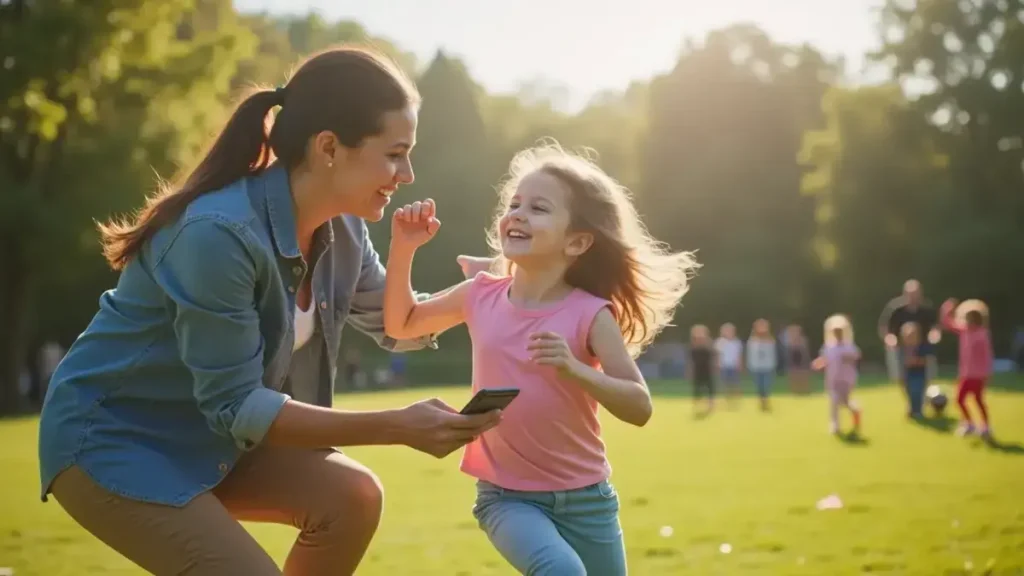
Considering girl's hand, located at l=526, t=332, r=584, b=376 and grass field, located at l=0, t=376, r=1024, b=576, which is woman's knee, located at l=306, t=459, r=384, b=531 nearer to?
girl's hand, located at l=526, t=332, r=584, b=376

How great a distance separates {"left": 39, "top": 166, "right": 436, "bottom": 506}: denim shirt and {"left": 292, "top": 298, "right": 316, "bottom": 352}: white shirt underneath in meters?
0.26

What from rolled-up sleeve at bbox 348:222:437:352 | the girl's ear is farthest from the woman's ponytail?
the girl's ear

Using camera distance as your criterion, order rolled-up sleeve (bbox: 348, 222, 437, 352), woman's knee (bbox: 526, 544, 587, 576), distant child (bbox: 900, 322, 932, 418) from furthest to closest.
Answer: distant child (bbox: 900, 322, 932, 418) < rolled-up sleeve (bbox: 348, 222, 437, 352) < woman's knee (bbox: 526, 544, 587, 576)

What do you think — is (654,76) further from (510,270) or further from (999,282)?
(510,270)

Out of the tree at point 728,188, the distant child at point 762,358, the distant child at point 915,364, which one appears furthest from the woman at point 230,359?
the tree at point 728,188

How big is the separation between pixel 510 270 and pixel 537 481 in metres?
1.17

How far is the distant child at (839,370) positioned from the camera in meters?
19.3

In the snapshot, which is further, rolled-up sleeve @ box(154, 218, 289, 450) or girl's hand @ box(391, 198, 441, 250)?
girl's hand @ box(391, 198, 441, 250)

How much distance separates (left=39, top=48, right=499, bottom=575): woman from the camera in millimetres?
4277

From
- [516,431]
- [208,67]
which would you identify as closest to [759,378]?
[208,67]

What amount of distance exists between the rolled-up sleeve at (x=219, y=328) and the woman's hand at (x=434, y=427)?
1.42 feet

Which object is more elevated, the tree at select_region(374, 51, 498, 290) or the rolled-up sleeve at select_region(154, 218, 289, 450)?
the tree at select_region(374, 51, 498, 290)

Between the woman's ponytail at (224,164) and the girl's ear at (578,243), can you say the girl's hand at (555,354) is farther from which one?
the woman's ponytail at (224,164)

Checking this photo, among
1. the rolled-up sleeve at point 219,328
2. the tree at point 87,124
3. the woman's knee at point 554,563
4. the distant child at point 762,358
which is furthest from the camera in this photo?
the tree at point 87,124
